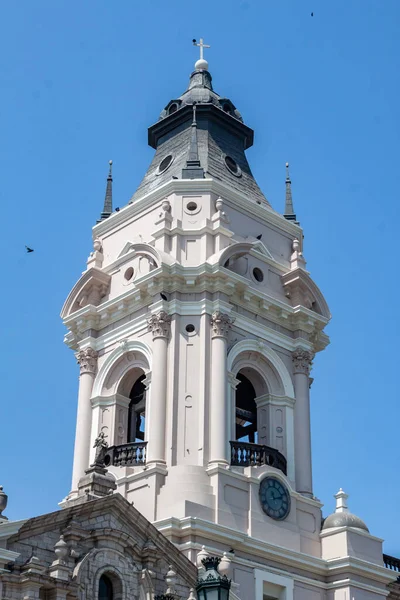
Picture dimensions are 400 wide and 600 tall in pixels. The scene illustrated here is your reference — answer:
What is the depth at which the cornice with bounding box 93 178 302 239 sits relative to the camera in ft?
142

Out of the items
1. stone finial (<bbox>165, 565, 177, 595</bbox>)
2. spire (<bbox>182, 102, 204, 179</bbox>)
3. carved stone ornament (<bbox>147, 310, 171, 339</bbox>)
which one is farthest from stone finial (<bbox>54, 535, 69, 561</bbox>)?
spire (<bbox>182, 102, 204, 179</bbox>)

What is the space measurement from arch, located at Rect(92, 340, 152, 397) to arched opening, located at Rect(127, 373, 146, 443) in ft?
2.21

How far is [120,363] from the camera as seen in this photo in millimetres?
42406

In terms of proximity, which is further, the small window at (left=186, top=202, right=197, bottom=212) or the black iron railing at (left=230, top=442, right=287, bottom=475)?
the small window at (left=186, top=202, right=197, bottom=212)

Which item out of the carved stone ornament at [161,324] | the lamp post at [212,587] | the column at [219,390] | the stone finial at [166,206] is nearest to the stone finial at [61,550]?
the column at [219,390]

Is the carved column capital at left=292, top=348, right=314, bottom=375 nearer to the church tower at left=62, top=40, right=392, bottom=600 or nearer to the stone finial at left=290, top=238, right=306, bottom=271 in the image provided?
the church tower at left=62, top=40, right=392, bottom=600

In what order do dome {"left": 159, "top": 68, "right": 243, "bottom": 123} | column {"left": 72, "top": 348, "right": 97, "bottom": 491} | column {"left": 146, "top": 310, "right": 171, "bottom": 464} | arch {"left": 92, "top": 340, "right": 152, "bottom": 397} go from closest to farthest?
1. column {"left": 146, "top": 310, "right": 171, "bottom": 464}
2. column {"left": 72, "top": 348, "right": 97, "bottom": 491}
3. arch {"left": 92, "top": 340, "right": 152, "bottom": 397}
4. dome {"left": 159, "top": 68, "right": 243, "bottom": 123}

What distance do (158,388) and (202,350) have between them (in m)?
1.98

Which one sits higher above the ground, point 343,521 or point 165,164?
point 165,164

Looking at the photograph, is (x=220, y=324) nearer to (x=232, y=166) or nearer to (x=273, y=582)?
(x=273, y=582)

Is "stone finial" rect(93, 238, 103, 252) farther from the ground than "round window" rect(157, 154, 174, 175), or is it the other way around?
"round window" rect(157, 154, 174, 175)

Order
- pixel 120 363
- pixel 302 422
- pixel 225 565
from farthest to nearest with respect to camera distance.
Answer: pixel 120 363 → pixel 302 422 → pixel 225 565

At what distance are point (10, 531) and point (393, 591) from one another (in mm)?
15964

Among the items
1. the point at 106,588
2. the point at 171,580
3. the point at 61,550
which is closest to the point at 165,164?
the point at 171,580
